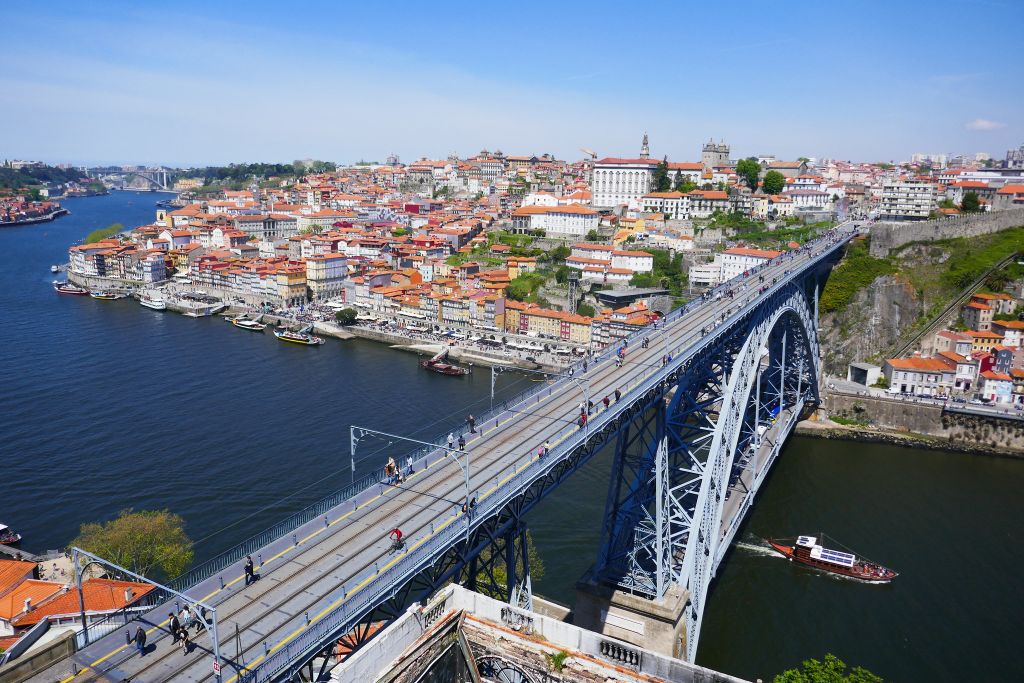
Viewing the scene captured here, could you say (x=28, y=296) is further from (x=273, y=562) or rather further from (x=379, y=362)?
(x=273, y=562)

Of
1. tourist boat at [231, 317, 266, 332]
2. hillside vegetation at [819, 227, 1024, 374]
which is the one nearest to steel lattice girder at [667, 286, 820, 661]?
hillside vegetation at [819, 227, 1024, 374]

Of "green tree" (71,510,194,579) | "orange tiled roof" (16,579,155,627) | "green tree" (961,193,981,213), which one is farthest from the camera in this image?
"green tree" (961,193,981,213)

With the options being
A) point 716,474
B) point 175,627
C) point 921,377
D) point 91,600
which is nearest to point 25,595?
point 91,600

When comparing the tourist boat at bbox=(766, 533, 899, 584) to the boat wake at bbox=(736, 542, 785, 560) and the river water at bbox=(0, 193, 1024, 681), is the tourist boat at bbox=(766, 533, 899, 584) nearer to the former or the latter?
the boat wake at bbox=(736, 542, 785, 560)

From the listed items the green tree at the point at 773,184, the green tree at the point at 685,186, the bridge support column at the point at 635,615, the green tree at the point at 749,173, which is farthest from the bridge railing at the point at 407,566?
the green tree at the point at 749,173

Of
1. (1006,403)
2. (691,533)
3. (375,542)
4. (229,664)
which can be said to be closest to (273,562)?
(375,542)

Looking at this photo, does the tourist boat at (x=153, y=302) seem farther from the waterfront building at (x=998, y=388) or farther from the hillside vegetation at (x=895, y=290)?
the waterfront building at (x=998, y=388)

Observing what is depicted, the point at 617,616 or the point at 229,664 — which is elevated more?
the point at 229,664
